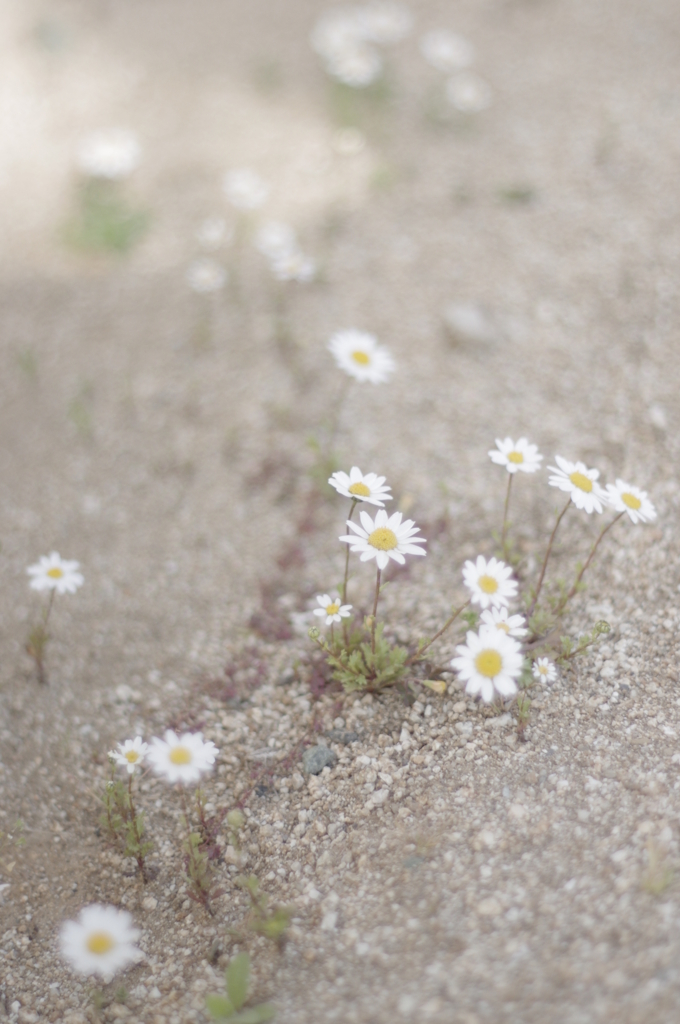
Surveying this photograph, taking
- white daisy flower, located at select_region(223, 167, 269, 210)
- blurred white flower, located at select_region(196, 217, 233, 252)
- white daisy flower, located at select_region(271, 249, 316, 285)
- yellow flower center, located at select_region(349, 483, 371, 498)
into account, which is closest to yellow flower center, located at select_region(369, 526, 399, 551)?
yellow flower center, located at select_region(349, 483, 371, 498)

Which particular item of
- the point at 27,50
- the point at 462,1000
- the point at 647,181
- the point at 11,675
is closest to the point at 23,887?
the point at 11,675

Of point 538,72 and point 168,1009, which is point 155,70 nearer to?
point 538,72

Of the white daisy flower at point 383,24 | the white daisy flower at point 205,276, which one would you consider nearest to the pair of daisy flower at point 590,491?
the white daisy flower at point 205,276

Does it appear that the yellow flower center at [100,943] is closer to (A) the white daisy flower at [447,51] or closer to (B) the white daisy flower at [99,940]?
(B) the white daisy flower at [99,940]

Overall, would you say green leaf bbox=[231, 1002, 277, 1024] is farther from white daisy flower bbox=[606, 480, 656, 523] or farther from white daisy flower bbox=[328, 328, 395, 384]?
white daisy flower bbox=[328, 328, 395, 384]

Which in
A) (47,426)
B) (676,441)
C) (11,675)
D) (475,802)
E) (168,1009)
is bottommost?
(168,1009)

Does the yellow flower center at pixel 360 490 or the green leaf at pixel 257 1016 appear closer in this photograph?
the green leaf at pixel 257 1016

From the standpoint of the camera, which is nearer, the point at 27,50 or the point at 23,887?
the point at 23,887
